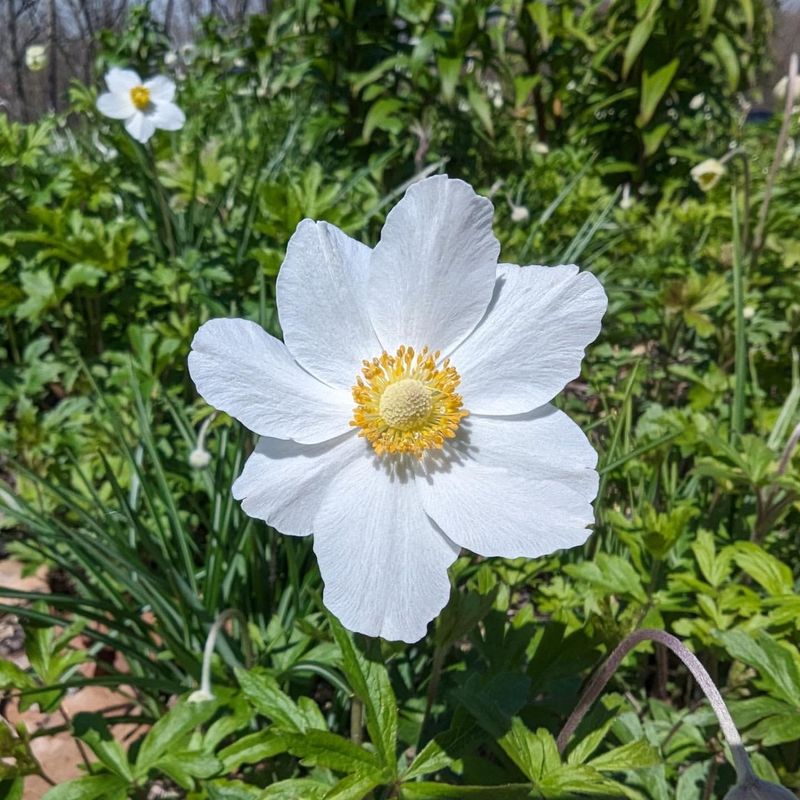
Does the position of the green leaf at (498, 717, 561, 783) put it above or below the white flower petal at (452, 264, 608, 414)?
below

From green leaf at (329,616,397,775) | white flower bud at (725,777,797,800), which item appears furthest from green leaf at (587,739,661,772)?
green leaf at (329,616,397,775)

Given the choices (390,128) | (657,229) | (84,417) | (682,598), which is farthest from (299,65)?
(682,598)

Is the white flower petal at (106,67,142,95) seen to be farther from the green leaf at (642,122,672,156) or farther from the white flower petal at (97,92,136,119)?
the green leaf at (642,122,672,156)

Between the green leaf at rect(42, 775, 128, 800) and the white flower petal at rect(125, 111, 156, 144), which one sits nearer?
the green leaf at rect(42, 775, 128, 800)

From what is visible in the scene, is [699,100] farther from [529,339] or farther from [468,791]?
[468,791]

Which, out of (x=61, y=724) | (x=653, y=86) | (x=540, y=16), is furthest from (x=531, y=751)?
(x=540, y=16)

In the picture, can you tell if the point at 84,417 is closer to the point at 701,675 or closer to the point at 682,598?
the point at 682,598
